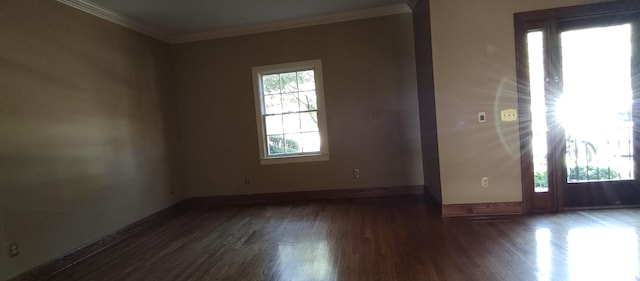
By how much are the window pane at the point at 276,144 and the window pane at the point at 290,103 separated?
0.44 m

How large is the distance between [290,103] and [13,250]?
3371 millimetres

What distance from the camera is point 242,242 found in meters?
3.15

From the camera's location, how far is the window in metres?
4.65

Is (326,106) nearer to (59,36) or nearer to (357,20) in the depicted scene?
(357,20)

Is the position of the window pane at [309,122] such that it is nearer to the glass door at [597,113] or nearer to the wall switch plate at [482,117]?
the wall switch plate at [482,117]

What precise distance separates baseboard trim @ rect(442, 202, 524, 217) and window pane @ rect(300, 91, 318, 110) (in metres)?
2.32

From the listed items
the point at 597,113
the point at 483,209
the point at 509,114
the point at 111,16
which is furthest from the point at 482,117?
the point at 111,16

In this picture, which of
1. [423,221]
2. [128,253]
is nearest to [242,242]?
[128,253]

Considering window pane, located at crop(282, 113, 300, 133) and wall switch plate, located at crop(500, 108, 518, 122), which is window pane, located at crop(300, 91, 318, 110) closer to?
window pane, located at crop(282, 113, 300, 133)

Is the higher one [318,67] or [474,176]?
[318,67]

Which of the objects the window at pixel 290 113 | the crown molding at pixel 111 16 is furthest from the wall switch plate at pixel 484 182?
the crown molding at pixel 111 16

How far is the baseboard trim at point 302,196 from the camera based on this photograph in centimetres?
453

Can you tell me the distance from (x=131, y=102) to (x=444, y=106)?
12.7 feet

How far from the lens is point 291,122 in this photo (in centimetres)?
479
